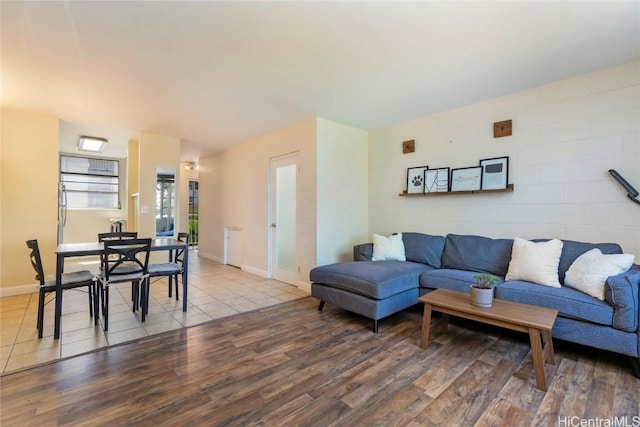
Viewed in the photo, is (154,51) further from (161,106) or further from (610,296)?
(610,296)

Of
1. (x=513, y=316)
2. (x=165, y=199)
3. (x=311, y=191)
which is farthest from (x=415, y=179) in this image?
(x=165, y=199)

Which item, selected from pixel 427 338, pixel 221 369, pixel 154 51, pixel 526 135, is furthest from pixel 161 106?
pixel 526 135

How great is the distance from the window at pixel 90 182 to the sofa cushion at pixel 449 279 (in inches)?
277

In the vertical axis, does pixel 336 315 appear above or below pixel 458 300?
below

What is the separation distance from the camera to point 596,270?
2.27 meters

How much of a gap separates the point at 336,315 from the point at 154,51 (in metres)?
3.02

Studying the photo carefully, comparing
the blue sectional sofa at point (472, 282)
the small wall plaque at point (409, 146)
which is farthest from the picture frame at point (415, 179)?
the blue sectional sofa at point (472, 282)

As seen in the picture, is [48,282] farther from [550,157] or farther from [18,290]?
[550,157]

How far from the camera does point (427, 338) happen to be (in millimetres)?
2410

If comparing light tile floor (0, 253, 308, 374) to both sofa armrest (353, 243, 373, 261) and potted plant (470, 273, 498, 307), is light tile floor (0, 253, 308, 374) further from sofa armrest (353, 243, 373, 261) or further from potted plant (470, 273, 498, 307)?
potted plant (470, 273, 498, 307)

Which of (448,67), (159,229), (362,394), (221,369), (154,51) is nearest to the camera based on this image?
(362,394)

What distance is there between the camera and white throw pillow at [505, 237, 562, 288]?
2.57 meters

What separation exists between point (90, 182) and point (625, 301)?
346 inches

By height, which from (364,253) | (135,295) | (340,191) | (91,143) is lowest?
(135,295)
